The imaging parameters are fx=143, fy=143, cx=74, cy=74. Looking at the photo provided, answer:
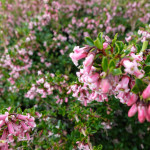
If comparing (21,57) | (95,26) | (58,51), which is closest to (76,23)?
(95,26)

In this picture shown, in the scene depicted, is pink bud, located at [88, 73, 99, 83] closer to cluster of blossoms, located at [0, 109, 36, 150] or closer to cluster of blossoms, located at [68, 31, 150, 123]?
cluster of blossoms, located at [68, 31, 150, 123]

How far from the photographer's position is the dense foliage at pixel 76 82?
3.35 ft

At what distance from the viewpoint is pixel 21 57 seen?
3318mm

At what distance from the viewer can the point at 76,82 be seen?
1747mm

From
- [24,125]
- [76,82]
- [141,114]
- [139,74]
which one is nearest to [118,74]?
[139,74]

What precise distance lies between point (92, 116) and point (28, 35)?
8.42ft

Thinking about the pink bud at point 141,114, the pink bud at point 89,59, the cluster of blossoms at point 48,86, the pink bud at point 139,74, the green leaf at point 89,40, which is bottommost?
the cluster of blossoms at point 48,86

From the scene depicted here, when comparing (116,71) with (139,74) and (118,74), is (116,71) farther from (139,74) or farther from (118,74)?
(139,74)

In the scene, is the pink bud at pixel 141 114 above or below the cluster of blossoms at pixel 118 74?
below

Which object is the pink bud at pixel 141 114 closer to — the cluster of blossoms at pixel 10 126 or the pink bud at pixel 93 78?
the pink bud at pixel 93 78

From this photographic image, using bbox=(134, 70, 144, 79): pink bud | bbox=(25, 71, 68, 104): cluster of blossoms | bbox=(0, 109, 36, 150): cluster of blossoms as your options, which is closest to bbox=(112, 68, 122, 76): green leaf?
bbox=(134, 70, 144, 79): pink bud

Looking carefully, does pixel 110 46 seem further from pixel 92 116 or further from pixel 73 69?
pixel 73 69

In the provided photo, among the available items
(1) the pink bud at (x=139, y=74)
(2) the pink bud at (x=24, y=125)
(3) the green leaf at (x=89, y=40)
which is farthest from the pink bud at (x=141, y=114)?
(2) the pink bud at (x=24, y=125)

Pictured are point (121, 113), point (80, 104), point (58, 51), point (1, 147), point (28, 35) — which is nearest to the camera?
point (1, 147)
